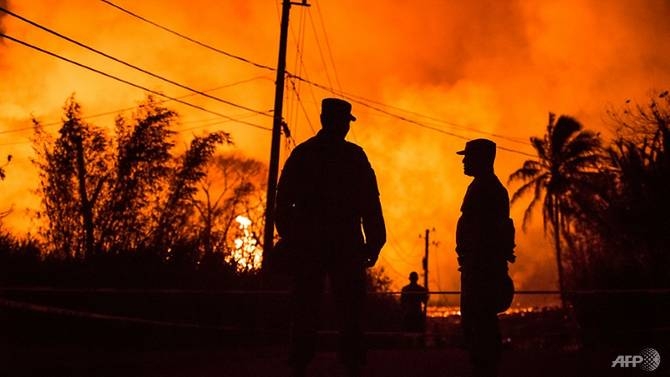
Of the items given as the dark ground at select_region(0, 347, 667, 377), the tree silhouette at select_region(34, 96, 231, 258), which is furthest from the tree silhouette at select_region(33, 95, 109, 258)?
the dark ground at select_region(0, 347, 667, 377)

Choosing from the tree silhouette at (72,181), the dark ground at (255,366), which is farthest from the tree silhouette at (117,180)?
the dark ground at (255,366)

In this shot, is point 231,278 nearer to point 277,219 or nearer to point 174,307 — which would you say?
point 174,307

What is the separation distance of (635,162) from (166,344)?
14940mm

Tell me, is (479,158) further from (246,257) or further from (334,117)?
(246,257)

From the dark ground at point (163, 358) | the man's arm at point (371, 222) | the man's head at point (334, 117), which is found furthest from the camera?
the dark ground at point (163, 358)

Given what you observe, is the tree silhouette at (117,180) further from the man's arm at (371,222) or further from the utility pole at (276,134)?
the man's arm at (371,222)

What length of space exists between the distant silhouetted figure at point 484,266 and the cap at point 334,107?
4.26 ft

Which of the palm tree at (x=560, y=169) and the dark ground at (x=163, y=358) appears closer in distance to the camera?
the dark ground at (x=163, y=358)

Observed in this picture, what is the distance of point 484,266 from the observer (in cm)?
466

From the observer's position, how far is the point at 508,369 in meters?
6.62

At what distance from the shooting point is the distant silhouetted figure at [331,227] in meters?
3.86

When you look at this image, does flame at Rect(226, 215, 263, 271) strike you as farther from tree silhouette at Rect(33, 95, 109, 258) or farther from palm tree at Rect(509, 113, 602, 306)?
palm tree at Rect(509, 113, 602, 306)

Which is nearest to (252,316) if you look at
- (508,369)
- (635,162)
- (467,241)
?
(508,369)

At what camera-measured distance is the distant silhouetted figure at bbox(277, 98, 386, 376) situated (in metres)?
3.86
